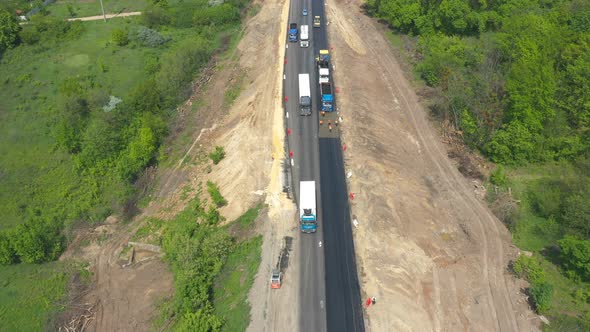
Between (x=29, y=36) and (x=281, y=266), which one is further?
(x=29, y=36)

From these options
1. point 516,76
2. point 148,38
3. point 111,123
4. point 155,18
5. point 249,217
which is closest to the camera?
point 249,217

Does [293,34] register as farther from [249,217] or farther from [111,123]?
[249,217]

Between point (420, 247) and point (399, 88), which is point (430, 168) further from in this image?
point (399, 88)

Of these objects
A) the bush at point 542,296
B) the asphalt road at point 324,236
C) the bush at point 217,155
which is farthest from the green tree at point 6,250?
the bush at point 542,296

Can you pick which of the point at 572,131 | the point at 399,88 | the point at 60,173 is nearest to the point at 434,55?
the point at 399,88

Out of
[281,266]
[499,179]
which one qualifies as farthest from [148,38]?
[499,179]

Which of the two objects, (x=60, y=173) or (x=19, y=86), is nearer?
(x=60, y=173)

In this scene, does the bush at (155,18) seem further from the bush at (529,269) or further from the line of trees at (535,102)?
the bush at (529,269)
